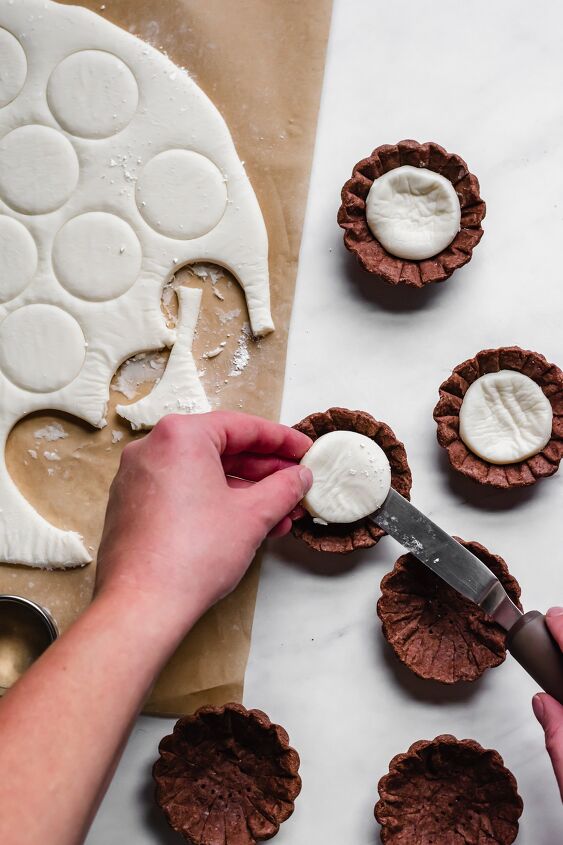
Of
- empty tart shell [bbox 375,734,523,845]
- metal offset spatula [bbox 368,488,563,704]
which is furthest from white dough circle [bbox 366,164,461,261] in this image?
empty tart shell [bbox 375,734,523,845]

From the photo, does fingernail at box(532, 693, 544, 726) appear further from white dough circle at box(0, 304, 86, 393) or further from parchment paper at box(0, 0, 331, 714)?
white dough circle at box(0, 304, 86, 393)

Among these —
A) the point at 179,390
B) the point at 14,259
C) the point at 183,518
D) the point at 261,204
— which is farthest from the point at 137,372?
the point at 183,518

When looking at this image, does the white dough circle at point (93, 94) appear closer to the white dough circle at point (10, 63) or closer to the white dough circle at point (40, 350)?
the white dough circle at point (10, 63)

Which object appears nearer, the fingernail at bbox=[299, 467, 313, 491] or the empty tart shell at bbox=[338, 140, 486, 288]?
the fingernail at bbox=[299, 467, 313, 491]

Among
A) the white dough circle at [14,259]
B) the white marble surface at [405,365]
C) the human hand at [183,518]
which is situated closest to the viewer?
the human hand at [183,518]

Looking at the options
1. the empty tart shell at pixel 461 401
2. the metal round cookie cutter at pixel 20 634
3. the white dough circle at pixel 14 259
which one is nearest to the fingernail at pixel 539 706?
the empty tart shell at pixel 461 401
